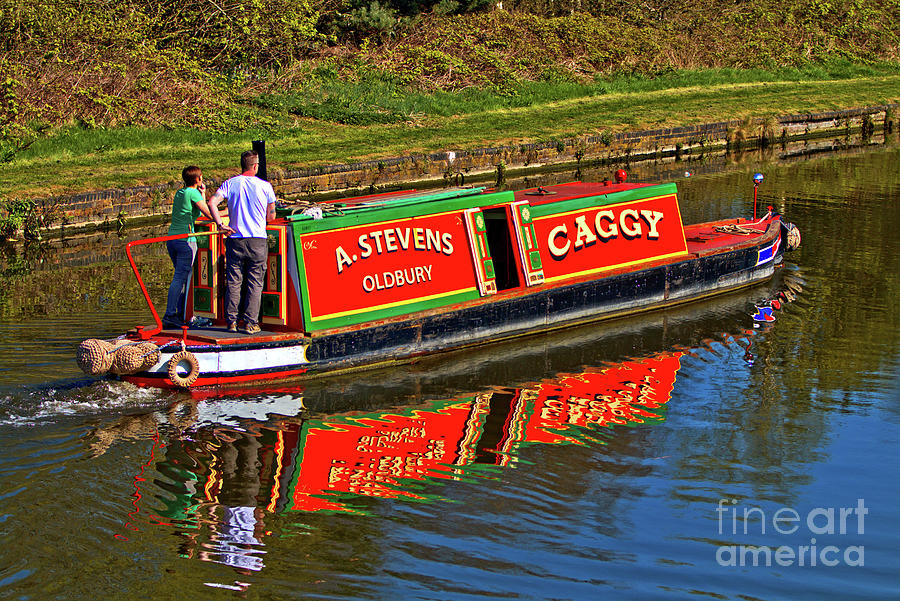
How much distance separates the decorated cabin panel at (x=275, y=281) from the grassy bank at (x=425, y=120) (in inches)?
360

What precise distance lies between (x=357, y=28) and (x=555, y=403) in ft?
76.3

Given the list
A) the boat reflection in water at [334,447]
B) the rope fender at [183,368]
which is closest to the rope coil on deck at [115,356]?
the rope fender at [183,368]

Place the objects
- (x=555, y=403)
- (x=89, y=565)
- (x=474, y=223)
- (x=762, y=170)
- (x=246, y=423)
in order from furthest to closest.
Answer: (x=762, y=170) < (x=474, y=223) < (x=555, y=403) < (x=246, y=423) < (x=89, y=565)

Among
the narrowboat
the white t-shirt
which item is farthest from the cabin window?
the white t-shirt

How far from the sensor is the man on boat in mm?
11703

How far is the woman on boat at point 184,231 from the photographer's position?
11859 mm

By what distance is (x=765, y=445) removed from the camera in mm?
10414

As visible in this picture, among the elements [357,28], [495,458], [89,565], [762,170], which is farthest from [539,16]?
[89,565]

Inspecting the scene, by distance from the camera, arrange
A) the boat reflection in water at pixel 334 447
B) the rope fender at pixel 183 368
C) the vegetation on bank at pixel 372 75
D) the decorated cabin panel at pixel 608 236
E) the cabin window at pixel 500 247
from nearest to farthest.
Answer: the boat reflection in water at pixel 334 447, the rope fender at pixel 183 368, the decorated cabin panel at pixel 608 236, the cabin window at pixel 500 247, the vegetation on bank at pixel 372 75

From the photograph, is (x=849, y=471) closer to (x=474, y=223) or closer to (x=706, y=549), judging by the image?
(x=706, y=549)

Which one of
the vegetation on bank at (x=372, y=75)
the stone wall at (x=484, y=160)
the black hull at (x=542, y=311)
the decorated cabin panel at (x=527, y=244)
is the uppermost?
the vegetation on bank at (x=372, y=75)

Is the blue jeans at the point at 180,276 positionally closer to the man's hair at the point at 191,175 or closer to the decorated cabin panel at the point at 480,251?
the man's hair at the point at 191,175

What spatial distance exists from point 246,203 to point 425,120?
1733 cm

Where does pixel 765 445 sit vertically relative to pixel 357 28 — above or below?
below
